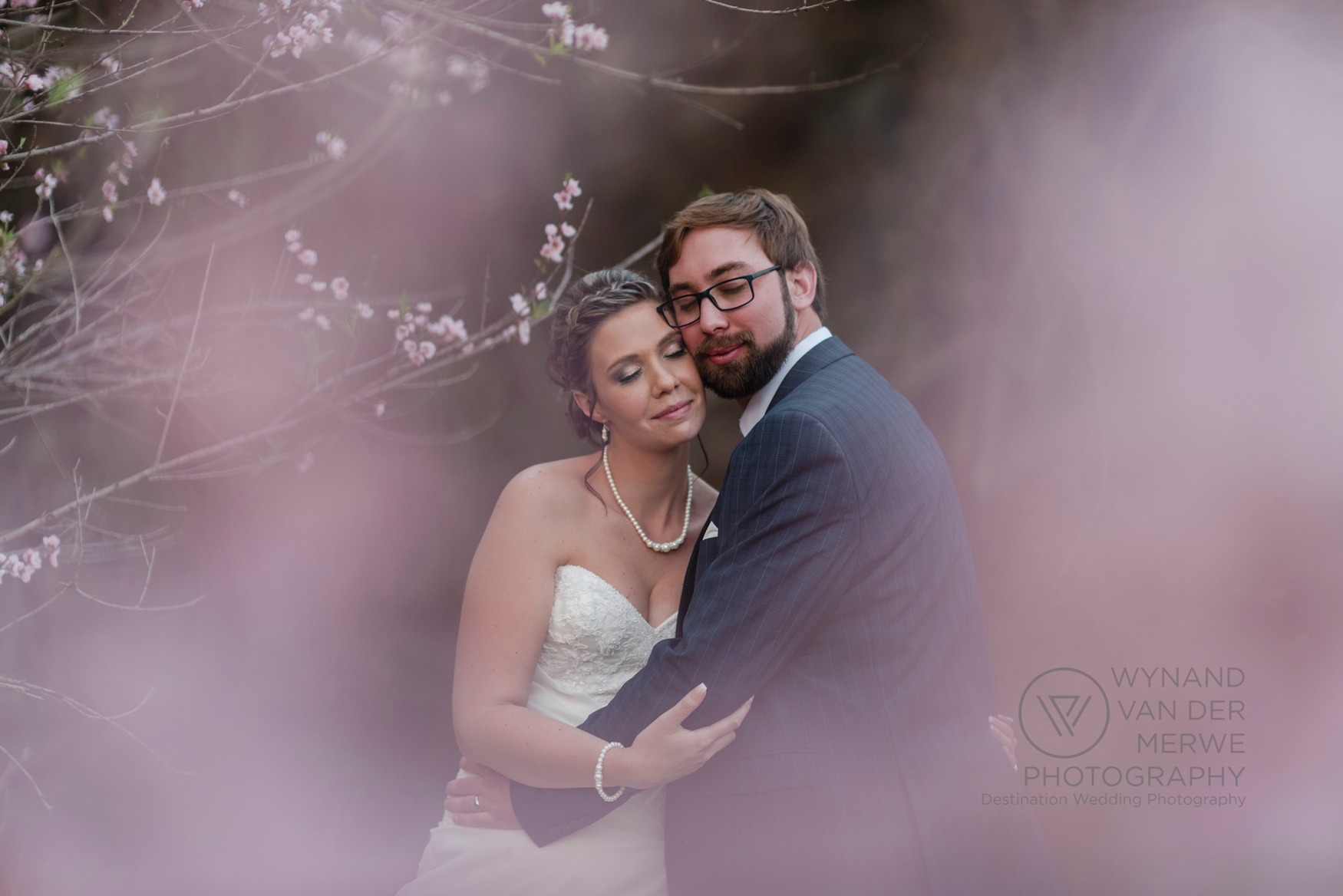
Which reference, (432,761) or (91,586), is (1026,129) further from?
(91,586)

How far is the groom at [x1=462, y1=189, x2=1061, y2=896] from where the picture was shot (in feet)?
4.83

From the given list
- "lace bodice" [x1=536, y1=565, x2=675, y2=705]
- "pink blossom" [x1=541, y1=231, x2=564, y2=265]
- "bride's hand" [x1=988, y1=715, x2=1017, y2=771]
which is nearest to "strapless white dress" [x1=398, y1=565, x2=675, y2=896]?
"lace bodice" [x1=536, y1=565, x2=675, y2=705]

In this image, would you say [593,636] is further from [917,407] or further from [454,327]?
[917,407]

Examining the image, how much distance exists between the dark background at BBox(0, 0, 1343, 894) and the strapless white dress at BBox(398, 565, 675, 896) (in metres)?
0.88

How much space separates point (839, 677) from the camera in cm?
154

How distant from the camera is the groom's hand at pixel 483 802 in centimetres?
185

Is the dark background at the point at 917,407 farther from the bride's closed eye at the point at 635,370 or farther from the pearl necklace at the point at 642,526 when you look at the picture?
the bride's closed eye at the point at 635,370

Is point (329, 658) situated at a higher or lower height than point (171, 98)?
lower

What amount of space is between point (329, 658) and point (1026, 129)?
8.27 ft

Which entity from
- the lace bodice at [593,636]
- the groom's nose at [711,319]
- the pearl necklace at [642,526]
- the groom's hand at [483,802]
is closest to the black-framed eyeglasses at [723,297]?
the groom's nose at [711,319]

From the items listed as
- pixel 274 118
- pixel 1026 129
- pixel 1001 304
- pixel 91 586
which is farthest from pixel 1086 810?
pixel 274 118

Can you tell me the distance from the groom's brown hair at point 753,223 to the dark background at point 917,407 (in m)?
0.83

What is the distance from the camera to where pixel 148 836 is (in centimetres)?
238

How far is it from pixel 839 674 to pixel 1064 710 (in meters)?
1.40
